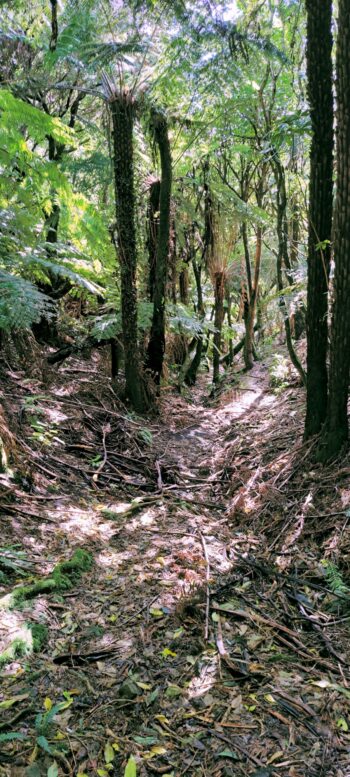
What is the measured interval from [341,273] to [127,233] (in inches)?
130

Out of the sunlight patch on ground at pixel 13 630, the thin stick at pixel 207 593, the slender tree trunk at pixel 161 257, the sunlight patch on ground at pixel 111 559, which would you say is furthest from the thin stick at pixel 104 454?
the sunlight patch on ground at pixel 13 630

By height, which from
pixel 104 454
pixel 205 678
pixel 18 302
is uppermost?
pixel 18 302

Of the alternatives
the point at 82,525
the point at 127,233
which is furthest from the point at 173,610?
the point at 127,233

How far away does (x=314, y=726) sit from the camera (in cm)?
197

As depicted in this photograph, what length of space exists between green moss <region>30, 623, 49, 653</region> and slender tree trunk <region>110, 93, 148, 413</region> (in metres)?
4.36

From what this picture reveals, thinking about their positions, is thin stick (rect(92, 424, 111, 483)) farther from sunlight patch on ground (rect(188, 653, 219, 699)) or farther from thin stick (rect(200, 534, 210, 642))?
sunlight patch on ground (rect(188, 653, 219, 699))

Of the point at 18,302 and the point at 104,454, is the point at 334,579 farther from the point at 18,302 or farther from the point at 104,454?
the point at 18,302

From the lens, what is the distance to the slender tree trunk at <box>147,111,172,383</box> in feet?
23.0

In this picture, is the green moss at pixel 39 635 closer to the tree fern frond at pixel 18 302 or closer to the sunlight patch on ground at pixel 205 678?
the sunlight patch on ground at pixel 205 678

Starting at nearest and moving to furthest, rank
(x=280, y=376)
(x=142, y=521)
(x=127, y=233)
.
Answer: (x=142, y=521) → (x=127, y=233) → (x=280, y=376)

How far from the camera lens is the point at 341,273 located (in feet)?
12.0

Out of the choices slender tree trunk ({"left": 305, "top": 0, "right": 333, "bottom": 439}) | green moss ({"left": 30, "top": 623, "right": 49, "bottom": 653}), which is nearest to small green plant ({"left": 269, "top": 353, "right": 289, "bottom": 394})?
slender tree trunk ({"left": 305, "top": 0, "right": 333, "bottom": 439})

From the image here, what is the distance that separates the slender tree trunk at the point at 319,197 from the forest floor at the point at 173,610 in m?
0.61

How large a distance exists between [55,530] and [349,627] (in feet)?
6.55
